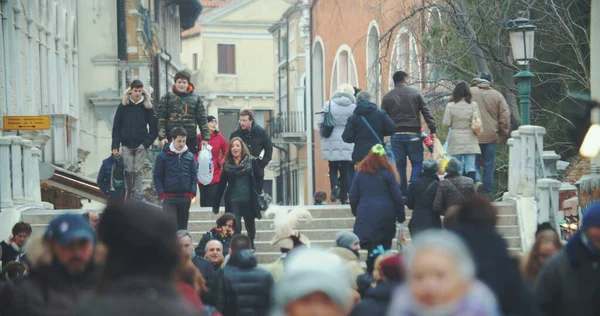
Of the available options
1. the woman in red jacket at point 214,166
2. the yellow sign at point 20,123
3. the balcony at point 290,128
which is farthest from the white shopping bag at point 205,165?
the balcony at point 290,128

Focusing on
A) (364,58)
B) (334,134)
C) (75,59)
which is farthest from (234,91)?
(334,134)

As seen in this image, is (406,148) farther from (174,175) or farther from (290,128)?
(290,128)

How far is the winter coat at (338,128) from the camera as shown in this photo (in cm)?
1977

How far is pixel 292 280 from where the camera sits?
569 cm

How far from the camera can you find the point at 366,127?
18.4 m

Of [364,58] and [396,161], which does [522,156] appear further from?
[364,58]

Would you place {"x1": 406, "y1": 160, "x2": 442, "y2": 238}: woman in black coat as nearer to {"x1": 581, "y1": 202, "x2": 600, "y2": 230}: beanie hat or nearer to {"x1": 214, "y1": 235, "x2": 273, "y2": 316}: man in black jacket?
{"x1": 214, "y1": 235, "x2": 273, "y2": 316}: man in black jacket

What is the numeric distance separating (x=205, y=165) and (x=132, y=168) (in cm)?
110

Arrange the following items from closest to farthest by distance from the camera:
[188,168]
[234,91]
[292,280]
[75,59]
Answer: [292,280] → [188,168] → [75,59] → [234,91]

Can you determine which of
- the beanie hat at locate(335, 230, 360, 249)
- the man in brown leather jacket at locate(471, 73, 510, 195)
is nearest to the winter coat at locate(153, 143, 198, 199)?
the beanie hat at locate(335, 230, 360, 249)

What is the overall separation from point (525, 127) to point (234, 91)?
57717mm

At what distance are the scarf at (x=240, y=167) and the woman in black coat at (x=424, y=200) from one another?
6.76 feet

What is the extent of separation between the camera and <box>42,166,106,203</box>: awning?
27406 millimetres

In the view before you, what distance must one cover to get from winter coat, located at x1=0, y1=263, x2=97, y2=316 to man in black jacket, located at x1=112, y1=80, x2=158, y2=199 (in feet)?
36.7
